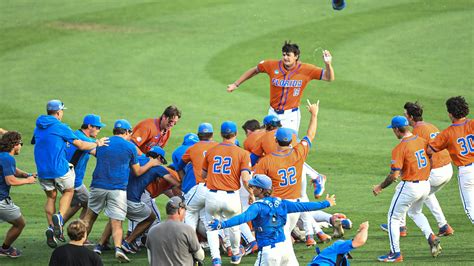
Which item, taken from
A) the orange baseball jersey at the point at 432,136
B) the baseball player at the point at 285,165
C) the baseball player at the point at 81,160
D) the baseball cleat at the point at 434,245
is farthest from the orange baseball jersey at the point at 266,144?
the baseball player at the point at 81,160

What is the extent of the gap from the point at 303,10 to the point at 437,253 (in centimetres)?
2474

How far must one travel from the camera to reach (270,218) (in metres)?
11.9

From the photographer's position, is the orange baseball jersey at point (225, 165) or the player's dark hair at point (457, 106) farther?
the player's dark hair at point (457, 106)

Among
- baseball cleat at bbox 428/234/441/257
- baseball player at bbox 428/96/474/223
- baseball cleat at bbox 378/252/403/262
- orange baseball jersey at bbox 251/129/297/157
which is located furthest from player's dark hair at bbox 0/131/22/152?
baseball cleat at bbox 428/234/441/257

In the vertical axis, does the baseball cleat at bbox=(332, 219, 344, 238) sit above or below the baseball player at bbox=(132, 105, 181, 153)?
below

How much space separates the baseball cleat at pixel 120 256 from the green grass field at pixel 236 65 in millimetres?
3056

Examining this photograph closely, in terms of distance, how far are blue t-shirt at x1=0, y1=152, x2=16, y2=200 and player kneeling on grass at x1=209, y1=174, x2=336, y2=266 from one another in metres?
4.75

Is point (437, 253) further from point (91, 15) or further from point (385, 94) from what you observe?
point (91, 15)

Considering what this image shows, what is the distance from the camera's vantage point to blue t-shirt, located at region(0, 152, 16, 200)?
14.8 meters

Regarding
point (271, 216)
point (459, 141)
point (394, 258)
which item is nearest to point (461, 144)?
point (459, 141)

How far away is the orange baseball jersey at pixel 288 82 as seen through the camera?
55.8 feet

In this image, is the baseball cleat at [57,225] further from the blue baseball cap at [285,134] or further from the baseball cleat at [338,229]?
the baseball cleat at [338,229]

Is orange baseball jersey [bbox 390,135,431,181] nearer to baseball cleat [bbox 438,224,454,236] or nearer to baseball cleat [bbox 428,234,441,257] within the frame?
baseball cleat [bbox 428,234,441,257]

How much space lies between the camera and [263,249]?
39.5 feet
